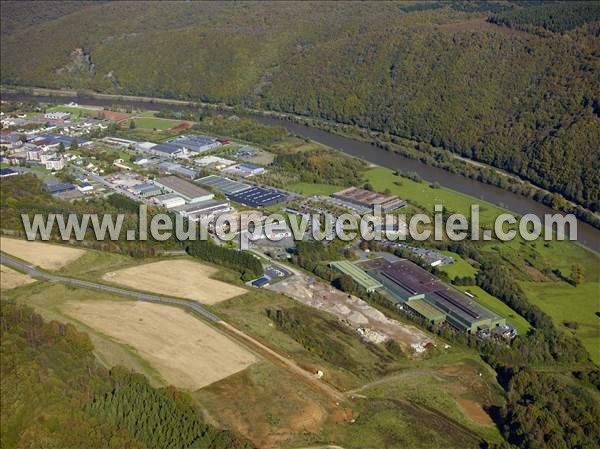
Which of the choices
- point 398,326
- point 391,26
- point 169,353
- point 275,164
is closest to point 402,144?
point 275,164

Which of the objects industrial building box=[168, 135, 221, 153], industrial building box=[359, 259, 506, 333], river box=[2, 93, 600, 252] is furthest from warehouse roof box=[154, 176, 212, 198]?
river box=[2, 93, 600, 252]

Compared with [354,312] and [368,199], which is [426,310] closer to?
[354,312]

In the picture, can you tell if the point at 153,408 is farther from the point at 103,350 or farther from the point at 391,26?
the point at 391,26

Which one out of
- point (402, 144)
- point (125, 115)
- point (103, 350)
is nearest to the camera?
point (103, 350)

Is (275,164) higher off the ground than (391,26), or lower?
lower

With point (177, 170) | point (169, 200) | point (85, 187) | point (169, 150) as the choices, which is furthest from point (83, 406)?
point (169, 150)
